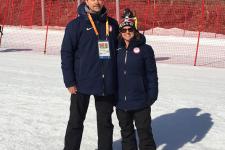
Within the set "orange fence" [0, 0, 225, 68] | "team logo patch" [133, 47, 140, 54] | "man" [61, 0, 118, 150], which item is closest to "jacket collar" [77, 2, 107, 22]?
"man" [61, 0, 118, 150]

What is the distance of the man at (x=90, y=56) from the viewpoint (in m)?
4.65

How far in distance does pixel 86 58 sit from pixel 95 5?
49cm

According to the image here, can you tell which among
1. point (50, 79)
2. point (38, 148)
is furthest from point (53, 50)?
point (38, 148)

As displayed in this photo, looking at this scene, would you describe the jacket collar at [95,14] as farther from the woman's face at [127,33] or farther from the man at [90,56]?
the woman's face at [127,33]

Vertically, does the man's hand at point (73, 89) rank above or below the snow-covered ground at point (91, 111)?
above

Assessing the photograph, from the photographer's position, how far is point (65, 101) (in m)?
8.08

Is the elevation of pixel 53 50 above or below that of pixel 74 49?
below

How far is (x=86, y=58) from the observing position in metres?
4.67

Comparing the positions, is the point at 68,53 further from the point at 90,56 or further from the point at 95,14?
the point at 95,14

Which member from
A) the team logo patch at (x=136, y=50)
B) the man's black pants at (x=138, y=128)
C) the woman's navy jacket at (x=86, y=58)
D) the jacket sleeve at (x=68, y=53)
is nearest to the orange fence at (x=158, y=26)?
the man's black pants at (x=138, y=128)

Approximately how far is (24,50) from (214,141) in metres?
10.7

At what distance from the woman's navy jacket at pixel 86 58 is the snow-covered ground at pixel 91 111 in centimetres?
121

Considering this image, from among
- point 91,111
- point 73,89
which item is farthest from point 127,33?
point 91,111

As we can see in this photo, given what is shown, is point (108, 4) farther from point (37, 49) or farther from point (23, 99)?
point (23, 99)
